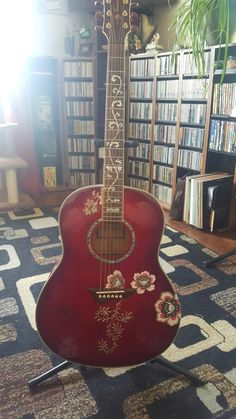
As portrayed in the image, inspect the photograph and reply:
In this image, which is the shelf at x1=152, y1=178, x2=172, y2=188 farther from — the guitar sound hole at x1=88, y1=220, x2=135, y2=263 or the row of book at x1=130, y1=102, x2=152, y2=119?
the guitar sound hole at x1=88, y1=220, x2=135, y2=263

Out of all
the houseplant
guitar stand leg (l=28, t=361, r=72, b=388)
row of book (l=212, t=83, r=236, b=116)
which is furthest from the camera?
row of book (l=212, t=83, r=236, b=116)

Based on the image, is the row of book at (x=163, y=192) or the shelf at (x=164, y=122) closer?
the shelf at (x=164, y=122)

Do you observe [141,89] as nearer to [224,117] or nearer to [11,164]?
[224,117]

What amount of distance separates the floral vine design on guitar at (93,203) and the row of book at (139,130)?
74.7 inches

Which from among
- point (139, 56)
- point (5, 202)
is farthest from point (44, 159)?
point (139, 56)

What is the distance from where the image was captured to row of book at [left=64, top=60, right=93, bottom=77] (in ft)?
9.29

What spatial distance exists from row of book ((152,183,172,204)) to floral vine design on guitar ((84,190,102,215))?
1826mm

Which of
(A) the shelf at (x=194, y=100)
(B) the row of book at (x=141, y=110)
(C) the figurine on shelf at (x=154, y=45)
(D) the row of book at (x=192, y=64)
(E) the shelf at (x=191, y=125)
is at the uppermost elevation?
(C) the figurine on shelf at (x=154, y=45)

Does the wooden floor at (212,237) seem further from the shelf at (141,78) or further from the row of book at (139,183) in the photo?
the shelf at (141,78)

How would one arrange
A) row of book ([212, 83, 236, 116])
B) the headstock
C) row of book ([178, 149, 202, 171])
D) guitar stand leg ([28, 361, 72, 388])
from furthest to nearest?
row of book ([178, 149, 202, 171]) → row of book ([212, 83, 236, 116]) → guitar stand leg ([28, 361, 72, 388]) → the headstock

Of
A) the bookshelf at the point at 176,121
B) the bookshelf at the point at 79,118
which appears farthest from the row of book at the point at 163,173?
the bookshelf at the point at 79,118

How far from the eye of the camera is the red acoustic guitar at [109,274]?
928mm

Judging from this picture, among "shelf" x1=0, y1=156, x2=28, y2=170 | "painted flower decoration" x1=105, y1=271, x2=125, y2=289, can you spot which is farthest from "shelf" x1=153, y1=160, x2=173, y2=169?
"painted flower decoration" x1=105, y1=271, x2=125, y2=289

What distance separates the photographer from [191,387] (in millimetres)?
1047
